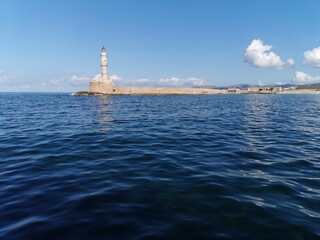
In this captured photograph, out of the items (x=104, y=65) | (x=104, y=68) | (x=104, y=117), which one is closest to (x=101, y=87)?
(x=104, y=68)

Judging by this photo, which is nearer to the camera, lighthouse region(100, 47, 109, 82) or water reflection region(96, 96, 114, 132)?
water reflection region(96, 96, 114, 132)

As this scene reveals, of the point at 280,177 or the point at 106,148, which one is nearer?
the point at 280,177

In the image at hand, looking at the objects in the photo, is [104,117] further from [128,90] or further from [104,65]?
[128,90]

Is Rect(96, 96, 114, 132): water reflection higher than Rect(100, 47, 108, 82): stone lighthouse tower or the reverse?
the reverse

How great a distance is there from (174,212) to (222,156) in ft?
17.2

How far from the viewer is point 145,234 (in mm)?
4547

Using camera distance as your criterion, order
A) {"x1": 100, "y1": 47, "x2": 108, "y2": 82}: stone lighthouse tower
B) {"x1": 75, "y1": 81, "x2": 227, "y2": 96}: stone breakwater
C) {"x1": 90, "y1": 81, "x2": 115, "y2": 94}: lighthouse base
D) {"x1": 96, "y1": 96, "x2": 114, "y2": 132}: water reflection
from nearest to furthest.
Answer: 1. {"x1": 96, "y1": 96, "x2": 114, "y2": 132}: water reflection
2. {"x1": 100, "y1": 47, "x2": 108, "y2": 82}: stone lighthouse tower
3. {"x1": 90, "y1": 81, "x2": 115, "y2": 94}: lighthouse base
4. {"x1": 75, "y1": 81, "x2": 227, "y2": 96}: stone breakwater

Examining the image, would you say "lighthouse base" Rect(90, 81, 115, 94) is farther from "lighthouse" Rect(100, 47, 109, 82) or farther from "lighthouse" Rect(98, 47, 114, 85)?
"lighthouse" Rect(100, 47, 109, 82)

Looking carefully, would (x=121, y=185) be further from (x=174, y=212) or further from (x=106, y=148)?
(x=106, y=148)

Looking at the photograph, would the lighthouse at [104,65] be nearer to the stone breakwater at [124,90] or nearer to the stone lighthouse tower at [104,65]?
the stone lighthouse tower at [104,65]

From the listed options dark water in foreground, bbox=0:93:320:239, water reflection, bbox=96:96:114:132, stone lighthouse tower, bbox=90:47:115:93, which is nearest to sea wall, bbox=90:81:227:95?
stone lighthouse tower, bbox=90:47:115:93

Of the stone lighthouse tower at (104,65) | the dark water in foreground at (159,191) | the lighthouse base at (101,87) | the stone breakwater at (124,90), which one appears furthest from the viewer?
the stone breakwater at (124,90)

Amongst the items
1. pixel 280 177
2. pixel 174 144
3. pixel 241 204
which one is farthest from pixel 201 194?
pixel 174 144

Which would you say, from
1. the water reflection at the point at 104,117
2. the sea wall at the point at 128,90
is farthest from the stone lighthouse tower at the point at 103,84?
the water reflection at the point at 104,117
